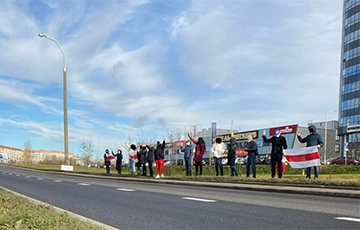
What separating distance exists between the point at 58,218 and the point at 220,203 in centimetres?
396

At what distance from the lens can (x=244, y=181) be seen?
14.5 metres

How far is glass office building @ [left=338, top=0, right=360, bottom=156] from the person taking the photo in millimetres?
74125

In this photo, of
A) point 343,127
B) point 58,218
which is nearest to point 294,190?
point 58,218

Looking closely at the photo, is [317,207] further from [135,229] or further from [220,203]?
[135,229]

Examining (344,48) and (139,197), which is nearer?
(139,197)

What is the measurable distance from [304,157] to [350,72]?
68.0 metres

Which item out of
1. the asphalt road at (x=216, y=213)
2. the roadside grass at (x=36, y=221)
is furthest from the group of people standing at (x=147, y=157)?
the roadside grass at (x=36, y=221)

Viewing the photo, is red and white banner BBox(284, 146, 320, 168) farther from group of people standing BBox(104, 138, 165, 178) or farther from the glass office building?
the glass office building

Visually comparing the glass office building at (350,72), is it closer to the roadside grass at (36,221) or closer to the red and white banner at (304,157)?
the red and white banner at (304,157)

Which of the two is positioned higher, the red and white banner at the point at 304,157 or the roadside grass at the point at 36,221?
the red and white banner at the point at 304,157

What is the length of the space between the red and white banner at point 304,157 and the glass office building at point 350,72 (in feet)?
202

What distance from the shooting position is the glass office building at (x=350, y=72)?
243ft

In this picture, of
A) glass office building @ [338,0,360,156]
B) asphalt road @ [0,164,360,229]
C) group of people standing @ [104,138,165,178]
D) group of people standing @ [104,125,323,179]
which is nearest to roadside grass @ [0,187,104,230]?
asphalt road @ [0,164,360,229]

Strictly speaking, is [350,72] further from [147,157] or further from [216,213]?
[216,213]
